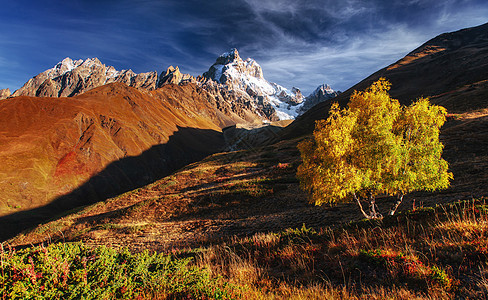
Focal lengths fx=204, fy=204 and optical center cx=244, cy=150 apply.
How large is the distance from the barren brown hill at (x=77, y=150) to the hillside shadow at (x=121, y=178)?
0.27 m

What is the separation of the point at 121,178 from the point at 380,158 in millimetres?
80680

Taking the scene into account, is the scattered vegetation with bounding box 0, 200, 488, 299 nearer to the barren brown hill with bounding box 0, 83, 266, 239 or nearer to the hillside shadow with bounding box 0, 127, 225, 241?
the hillside shadow with bounding box 0, 127, 225, 241

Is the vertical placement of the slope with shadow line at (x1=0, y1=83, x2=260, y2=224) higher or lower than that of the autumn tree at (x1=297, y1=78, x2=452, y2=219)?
higher

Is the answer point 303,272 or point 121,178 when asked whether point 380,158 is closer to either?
point 303,272

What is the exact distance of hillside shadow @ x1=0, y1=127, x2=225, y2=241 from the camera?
149 feet

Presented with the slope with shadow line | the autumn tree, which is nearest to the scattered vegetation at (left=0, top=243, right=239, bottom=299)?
the autumn tree

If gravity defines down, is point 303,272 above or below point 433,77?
below

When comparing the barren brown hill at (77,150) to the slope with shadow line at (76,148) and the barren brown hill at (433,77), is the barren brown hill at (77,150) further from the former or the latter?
the barren brown hill at (433,77)

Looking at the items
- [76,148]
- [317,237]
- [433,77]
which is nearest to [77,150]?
[76,148]

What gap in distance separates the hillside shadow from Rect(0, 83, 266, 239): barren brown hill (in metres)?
0.27

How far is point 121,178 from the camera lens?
72.9 meters

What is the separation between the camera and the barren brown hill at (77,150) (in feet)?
178

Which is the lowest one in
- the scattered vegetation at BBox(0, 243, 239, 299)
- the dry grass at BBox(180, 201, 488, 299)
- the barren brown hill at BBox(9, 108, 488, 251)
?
the barren brown hill at BBox(9, 108, 488, 251)

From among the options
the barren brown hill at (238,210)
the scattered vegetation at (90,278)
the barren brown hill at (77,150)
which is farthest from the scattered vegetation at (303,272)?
the barren brown hill at (77,150)
